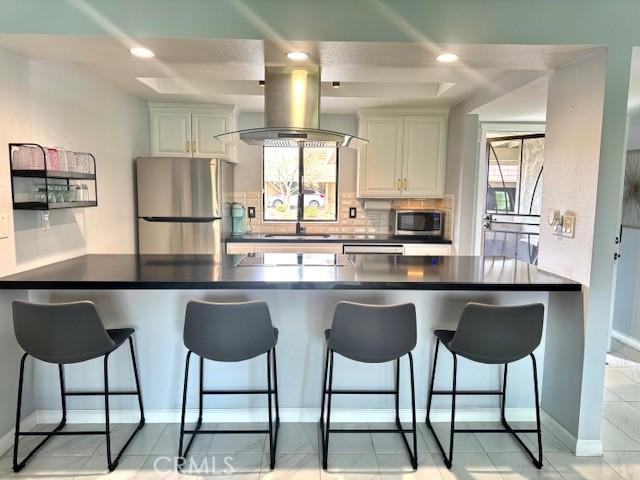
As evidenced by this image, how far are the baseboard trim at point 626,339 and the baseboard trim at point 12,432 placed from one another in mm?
4735

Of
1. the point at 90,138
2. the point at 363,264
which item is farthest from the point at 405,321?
the point at 90,138

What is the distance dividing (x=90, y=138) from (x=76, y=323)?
5.69ft

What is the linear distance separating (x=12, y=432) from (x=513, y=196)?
172 inches

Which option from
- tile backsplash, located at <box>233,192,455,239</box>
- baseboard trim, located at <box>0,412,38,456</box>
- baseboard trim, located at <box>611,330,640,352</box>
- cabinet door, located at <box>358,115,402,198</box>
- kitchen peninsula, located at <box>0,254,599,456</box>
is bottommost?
baseboard trim, located at <box>0,412,38,456</box>

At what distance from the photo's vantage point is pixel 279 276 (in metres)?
2.31

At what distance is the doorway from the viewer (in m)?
4.19

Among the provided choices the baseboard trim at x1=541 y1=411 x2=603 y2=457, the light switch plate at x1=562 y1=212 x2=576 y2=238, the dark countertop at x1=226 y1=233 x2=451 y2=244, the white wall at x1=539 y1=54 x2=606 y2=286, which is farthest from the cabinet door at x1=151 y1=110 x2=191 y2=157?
the baseboard trim at x1=541 y1=411 x2=603 y2=457

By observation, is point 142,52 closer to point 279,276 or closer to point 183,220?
point 279,276

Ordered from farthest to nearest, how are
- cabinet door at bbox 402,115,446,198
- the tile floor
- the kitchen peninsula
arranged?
cabinet door at bbox 402,115,446,198, the kitchen peninsula, the tile floor

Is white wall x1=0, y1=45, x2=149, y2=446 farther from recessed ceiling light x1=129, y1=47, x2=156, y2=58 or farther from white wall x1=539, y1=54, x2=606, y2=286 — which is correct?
white wall x1=539, y1=54, x2=606, y2=286

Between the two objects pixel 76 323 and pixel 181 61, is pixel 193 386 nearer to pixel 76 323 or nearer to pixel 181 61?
pixel 76 323

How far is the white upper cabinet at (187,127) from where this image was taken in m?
4.32

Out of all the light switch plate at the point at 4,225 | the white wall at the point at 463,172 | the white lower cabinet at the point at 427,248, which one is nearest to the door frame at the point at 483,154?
the white wall at the point at 463,172

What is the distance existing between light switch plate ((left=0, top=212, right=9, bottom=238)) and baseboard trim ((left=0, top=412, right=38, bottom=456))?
1.07 meters
